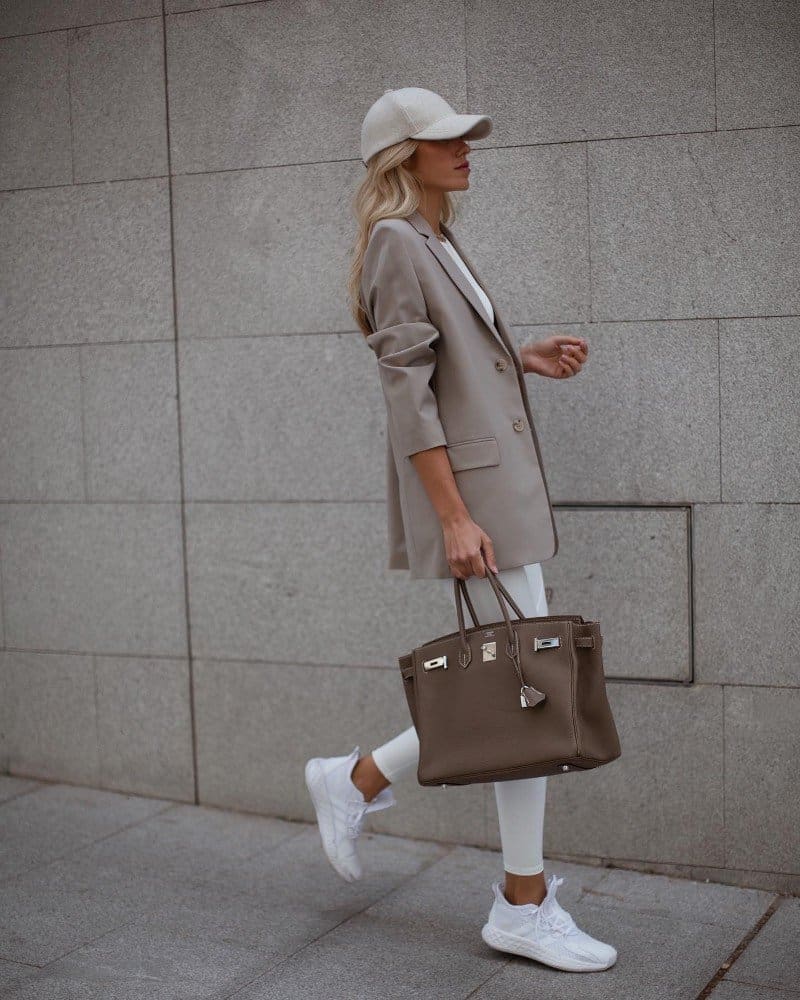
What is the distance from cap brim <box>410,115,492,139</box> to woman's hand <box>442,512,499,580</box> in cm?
93

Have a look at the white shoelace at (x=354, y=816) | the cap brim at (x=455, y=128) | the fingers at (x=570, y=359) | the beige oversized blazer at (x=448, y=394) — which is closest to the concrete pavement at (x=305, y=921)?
the white shoelace at (x=354, y=816)

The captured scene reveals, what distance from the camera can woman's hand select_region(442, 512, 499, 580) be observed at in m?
3.00

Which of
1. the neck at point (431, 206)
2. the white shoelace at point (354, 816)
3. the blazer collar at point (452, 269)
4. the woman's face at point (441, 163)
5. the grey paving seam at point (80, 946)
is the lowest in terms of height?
the grey paving seam at point (80, 946)

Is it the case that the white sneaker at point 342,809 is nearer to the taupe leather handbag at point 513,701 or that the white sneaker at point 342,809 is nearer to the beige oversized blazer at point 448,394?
the taupe leather handbag at point 513,701

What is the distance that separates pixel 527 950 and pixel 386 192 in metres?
1.99

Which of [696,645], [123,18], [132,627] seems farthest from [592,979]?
[123,18]

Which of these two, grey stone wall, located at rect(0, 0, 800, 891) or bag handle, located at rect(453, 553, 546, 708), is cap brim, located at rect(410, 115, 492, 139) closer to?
grey stone wall, located at rect(0, 0, 800, 891)

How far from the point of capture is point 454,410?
3.09 metres

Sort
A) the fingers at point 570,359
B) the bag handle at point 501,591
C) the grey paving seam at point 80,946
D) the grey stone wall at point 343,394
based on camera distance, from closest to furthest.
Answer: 1. the bag handle at point 501,591
2. the grey paving seam at point 80,946
3. the fingers at point 570,359
4. the grey stone wall at point 343,394

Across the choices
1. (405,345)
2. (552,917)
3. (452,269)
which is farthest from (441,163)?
(552,917)

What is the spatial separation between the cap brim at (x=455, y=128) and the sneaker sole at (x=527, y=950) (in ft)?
6.68

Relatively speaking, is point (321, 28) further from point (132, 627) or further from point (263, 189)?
point (132, 627)

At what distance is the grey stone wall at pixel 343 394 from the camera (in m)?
3.67

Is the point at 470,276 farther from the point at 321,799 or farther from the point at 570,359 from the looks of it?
the point at 321,799
